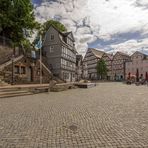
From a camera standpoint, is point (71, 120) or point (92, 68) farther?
point (92, 68)

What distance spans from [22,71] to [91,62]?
59.5 meters

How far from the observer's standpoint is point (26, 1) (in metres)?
30.0

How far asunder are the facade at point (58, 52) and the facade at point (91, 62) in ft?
129

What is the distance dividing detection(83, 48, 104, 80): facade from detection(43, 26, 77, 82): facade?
129ft

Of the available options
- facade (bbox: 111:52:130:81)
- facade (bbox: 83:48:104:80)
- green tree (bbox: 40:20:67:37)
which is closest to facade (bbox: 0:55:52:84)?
green tree (bbox: 40:20:67:37)

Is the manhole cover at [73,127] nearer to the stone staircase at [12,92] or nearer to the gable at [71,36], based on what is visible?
the stone staircase at [12,92]

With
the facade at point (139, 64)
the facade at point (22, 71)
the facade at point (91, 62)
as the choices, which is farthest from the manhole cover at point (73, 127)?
the facade at point (91, 62)

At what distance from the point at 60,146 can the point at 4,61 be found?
2104 centimetres

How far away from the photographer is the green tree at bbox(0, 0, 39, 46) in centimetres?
2720

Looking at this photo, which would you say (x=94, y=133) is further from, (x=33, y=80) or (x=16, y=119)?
(x=33, y=80)

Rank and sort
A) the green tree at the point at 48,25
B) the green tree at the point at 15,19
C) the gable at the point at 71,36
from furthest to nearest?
the green tree at the point at 48,25 < the gable at the point at 71,36 < the green tree at the point at 15,19

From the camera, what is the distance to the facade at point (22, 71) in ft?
70.2

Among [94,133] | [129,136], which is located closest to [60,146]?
[94,133]

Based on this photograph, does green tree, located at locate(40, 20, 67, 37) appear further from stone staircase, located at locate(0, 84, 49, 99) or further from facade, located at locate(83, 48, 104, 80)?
facade, located at locate(83, 48, 104, 80)
